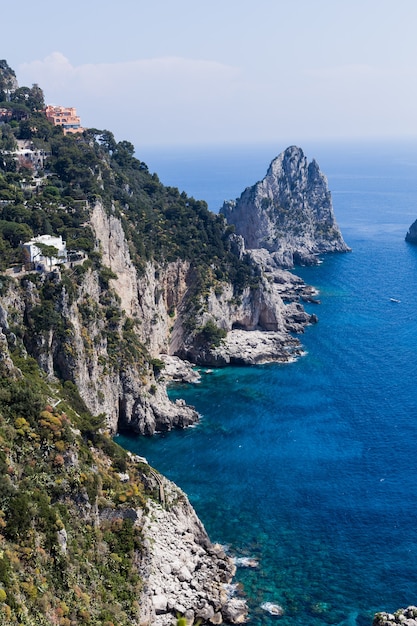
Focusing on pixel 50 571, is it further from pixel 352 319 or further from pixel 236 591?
pixel 352 319

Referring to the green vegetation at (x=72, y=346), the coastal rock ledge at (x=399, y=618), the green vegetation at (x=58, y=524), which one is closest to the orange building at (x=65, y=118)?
the green vegetation at (x=72, y=346)

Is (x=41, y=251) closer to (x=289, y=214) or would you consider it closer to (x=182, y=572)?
(x=182, y=572)

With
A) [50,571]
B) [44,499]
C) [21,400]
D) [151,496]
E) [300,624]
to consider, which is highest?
[21,400]

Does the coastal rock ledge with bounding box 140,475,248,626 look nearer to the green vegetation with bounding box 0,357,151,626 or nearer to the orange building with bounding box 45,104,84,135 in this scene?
the green vegetation with bounding box 0,357,151,626

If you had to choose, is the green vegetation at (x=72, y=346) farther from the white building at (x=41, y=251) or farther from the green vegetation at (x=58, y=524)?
the white building at (x=41, y=251)

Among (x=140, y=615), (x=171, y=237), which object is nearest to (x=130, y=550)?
(x=140, y=615)

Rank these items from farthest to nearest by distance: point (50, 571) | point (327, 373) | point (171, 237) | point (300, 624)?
1. point (171, 237)
2. point (327, 373)
3. point (300, 624)
4. point (50, 571)

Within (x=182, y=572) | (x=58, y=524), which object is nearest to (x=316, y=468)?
(x=182, y=572)

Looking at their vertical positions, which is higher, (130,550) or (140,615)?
(130,550)
